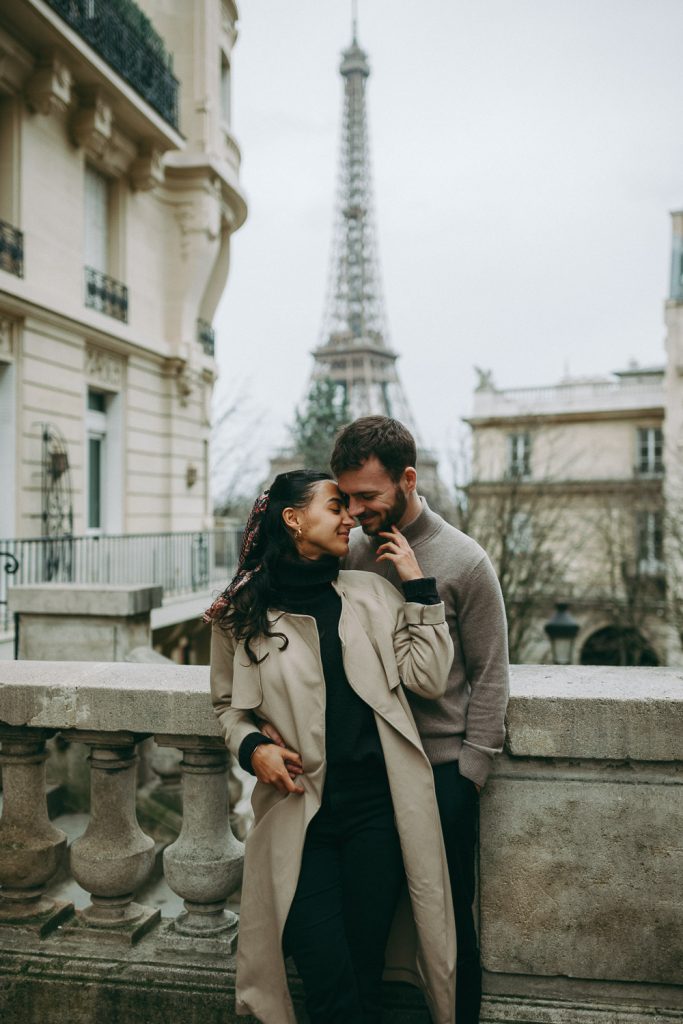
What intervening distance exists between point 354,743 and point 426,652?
0.30 metres

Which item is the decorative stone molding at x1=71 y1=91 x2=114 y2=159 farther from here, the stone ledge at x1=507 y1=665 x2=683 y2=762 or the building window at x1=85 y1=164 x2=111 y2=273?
the stone ledge at x1=507 y1=665 x2=683 y2=762

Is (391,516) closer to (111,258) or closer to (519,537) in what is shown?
(111,258)

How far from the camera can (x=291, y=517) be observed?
7.74 ft

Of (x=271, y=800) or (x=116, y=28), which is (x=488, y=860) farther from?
(x=116, y=28)

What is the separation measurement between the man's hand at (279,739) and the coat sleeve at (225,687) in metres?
0.03

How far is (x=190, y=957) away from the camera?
8.34ft

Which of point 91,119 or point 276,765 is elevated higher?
point 91,119

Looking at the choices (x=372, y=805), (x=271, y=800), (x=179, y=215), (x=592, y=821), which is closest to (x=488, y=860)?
(x=592, y=821)

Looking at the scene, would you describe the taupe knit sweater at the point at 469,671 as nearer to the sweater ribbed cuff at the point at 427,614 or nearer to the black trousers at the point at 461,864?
the black trousers at the point at 461,864

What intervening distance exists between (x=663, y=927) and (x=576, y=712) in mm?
662

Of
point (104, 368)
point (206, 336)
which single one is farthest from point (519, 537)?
point (104, 368)

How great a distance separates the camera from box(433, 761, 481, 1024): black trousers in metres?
2.25

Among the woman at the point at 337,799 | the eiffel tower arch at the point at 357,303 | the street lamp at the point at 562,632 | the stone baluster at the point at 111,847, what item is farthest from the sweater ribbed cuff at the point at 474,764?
the eiffel tower arch at the point at 357,303

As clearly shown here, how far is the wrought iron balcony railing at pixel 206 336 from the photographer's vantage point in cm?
1872
